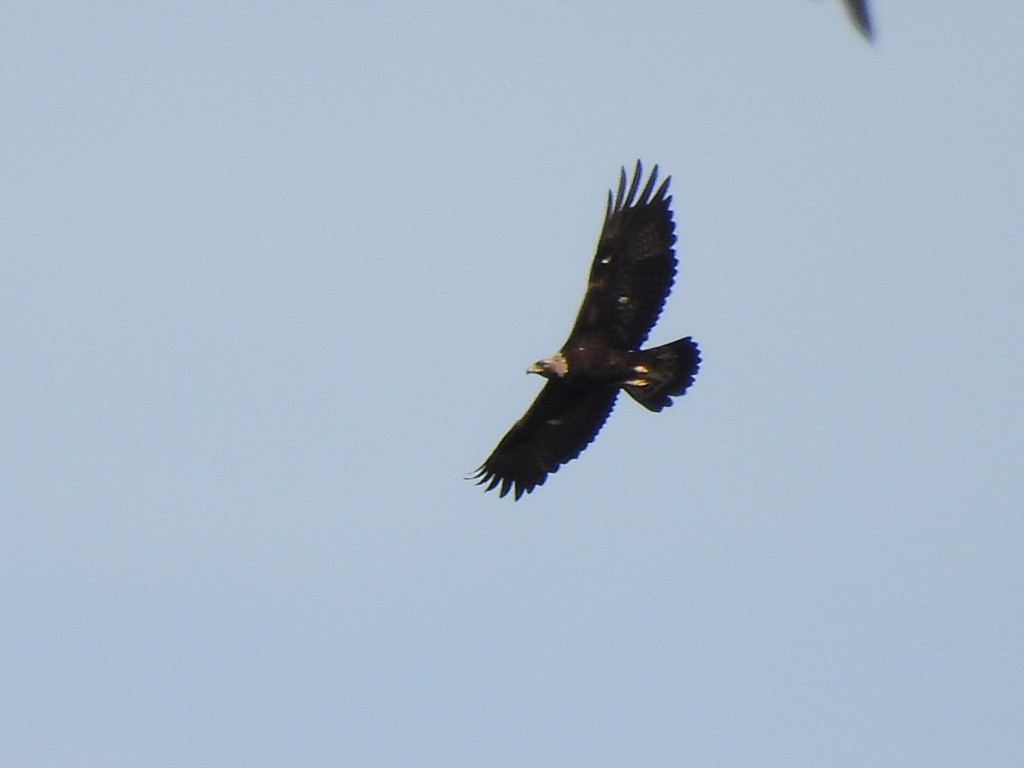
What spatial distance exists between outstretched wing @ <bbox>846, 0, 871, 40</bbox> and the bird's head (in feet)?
16.8

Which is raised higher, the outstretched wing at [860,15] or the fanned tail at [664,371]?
the outstretched wing at [860,15]

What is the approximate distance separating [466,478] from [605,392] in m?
2.18

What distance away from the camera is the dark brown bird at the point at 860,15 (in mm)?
8891

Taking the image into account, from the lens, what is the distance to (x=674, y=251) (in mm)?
13219

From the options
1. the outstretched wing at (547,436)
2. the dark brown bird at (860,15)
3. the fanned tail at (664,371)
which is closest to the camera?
the dark brown bird at (860,15)

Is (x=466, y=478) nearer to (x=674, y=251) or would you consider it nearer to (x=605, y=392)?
(x=605, y=392)

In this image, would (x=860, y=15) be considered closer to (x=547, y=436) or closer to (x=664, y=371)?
(x=664, y=371)

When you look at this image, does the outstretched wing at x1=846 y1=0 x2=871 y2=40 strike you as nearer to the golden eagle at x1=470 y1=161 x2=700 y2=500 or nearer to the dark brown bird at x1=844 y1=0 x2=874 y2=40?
the dark brown bird at x1=844 y1=0 x2=874 y2=40

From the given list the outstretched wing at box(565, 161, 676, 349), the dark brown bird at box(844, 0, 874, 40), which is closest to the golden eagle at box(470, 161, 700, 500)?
the outstretched wing at box(565, 161, 676, 349)

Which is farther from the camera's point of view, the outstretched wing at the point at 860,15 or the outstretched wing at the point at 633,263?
the outstretched wing at the point at 633,263

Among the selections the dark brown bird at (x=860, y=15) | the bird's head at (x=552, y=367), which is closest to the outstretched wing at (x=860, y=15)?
the dark brown bird at (x=860, y=15)

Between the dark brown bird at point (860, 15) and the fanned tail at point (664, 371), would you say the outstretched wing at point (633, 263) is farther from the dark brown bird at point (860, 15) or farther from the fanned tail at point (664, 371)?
the dark brown bird at point (860, 15)

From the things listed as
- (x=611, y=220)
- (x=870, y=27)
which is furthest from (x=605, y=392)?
(x=870, y=27)

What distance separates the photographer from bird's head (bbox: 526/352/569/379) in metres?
13.5
